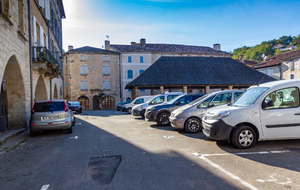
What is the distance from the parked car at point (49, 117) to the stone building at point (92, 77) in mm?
31337

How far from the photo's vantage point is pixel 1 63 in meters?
8.52

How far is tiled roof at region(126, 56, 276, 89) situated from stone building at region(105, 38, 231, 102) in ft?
31.6

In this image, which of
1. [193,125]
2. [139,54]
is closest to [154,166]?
[193,125]

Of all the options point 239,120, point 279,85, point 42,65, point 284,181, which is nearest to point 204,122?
point 239,120

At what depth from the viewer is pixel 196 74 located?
3216 centimetres

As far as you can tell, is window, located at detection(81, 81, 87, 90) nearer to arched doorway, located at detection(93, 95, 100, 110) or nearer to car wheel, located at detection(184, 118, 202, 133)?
arched doorway, located at detection(93, 95, 100, 110)

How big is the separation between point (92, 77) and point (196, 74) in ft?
63.5

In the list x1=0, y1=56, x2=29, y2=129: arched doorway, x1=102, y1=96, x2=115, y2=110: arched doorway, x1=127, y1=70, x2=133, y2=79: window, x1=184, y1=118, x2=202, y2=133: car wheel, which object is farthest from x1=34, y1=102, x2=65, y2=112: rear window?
x1=127, y1=70, x2=133, y2=79: window

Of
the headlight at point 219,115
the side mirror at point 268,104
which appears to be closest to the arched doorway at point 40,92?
the headlight at point 219,115

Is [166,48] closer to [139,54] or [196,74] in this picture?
[139,54]

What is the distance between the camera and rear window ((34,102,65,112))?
373 inches

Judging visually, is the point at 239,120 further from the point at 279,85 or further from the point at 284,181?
the point at 284,181

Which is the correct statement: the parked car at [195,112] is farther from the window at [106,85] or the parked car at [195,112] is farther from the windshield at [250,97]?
the window at [106,85]

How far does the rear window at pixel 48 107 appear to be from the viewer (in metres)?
9.48
